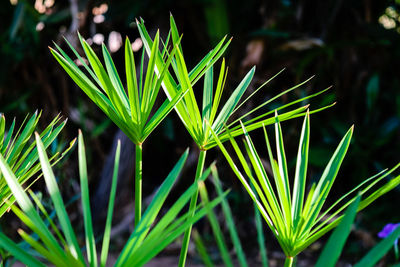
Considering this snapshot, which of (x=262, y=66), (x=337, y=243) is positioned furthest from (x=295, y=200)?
(x=262, y=66)

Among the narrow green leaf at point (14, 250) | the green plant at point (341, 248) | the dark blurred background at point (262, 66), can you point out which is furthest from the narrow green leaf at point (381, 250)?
the dark blurred background at point (262, 66)

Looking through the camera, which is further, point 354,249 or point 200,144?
point 354,249

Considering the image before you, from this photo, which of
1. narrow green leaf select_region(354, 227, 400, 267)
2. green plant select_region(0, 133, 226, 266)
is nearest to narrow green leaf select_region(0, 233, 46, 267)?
green plant select_region(0, 133, 226, 266)

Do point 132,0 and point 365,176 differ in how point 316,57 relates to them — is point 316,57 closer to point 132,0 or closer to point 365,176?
point 365,176

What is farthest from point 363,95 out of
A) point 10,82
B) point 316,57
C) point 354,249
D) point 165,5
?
point 10,82

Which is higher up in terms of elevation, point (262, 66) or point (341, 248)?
point (341, 248)

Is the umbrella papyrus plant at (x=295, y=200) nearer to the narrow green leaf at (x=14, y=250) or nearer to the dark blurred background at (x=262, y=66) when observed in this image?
the narrow green leaf at (x=14, y=250)

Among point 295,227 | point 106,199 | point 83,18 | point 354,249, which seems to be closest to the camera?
point 295,227

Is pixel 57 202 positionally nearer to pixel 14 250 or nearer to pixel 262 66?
pixel 14 250
